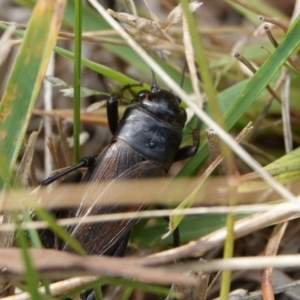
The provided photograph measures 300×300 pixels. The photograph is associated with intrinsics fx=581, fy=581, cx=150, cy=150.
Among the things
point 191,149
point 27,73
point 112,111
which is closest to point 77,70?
point 27,73

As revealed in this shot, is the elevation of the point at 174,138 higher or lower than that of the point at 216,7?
lower

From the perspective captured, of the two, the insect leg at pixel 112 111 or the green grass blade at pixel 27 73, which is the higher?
the green grass blade at pixel 27 73

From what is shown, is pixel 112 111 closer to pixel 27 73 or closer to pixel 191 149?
pixel 191 149

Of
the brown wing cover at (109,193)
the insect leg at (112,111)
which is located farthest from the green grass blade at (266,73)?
the insect leg at (112,111)

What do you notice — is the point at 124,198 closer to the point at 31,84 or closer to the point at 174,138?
the point at 174,138

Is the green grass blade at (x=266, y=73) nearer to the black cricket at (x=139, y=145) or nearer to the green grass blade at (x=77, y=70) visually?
the black cricket at (x=139, y=145)

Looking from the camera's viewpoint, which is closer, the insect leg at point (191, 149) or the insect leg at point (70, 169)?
the insect leg at point (70, 169)

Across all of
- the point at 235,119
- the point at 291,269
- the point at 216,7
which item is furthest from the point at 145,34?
the point at 216,7
